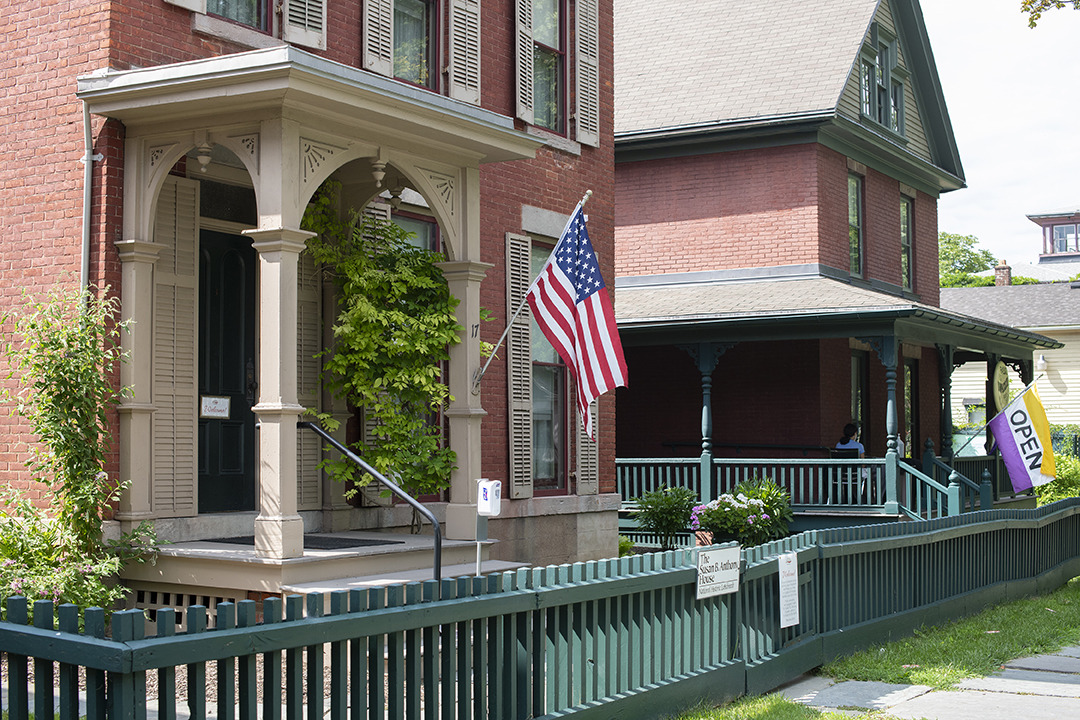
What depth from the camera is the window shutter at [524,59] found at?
42.4 ft

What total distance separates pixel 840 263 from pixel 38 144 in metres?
14.6

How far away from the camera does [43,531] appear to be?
26.7ft

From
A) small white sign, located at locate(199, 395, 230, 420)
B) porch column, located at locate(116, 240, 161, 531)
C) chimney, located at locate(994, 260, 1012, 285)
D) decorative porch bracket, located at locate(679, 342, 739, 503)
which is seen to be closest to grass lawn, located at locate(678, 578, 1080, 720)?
porch column, located at locate(116, 240, 161, 531)

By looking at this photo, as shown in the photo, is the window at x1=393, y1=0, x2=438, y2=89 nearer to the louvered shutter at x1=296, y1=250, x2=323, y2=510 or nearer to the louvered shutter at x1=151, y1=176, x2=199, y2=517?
the louvered shutter at x1=296, y1=250, x2=323, y2=510

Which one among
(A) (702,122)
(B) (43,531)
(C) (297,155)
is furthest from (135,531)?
(A) (702,122)

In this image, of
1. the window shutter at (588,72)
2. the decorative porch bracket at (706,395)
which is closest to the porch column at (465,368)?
the window shutter at (588,72)

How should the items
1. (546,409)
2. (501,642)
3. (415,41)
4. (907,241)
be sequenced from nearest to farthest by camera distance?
1. (501,642)
2. (415,41)
3. (546,409)
4. (907,241)

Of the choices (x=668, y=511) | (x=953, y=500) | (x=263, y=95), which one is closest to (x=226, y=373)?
(x=263, y=95)

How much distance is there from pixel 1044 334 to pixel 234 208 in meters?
33.7

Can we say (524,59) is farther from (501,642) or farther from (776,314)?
(501,642)

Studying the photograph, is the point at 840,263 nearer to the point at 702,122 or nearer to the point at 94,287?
the point at 702,122

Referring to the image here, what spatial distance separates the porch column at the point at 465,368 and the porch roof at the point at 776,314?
26.8 feet

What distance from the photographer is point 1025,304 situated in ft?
128

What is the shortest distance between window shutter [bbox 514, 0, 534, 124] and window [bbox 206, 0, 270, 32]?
352 cm
